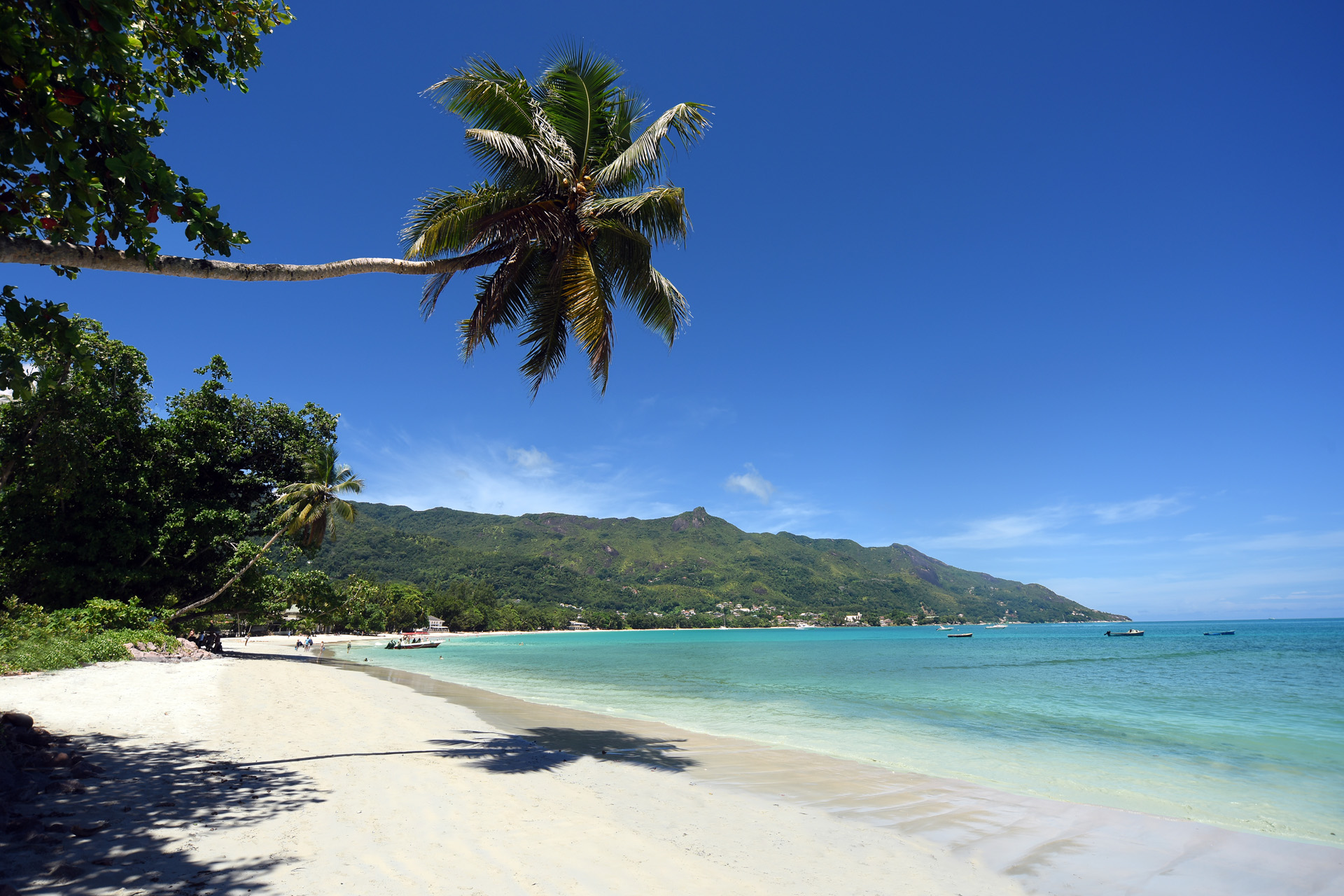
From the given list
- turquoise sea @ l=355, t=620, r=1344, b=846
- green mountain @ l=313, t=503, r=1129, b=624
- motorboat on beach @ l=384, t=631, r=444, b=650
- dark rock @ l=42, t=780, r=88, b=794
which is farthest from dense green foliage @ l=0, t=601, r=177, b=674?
green mountain @ l=313, t=503, r=1129, b=624

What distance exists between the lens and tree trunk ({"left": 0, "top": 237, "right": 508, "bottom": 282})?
147 inches

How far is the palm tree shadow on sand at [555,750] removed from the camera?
7.73 meters

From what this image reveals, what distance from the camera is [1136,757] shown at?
34.0 feet

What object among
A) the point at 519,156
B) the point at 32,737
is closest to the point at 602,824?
the point at 32,737

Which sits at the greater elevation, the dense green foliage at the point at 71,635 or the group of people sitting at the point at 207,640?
the dense green foliage at the point at 71,635

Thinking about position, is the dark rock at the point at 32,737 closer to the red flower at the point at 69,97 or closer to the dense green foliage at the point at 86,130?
the dense green foliage at the point at 86,130

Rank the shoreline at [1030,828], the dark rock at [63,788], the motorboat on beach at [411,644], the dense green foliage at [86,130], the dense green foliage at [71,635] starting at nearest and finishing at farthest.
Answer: the dense green foliage at [86,130], the dark rock at [63,788], the shoreline at [1030,828], the dense green foliage at [71,635], the motorboat on beach at [411,644]

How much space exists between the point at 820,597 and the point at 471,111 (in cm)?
16334

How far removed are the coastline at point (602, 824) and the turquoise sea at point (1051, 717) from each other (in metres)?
1.61

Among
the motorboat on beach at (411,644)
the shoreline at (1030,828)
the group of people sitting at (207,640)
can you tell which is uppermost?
the group of people sitting at (207,640)

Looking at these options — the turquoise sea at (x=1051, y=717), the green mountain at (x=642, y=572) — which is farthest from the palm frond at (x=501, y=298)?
the green mountain at (x=642, y=572)

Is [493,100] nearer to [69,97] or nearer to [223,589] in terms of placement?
[69,97]

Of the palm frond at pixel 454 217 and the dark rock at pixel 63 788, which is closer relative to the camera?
the dark rock at pixel 63 788

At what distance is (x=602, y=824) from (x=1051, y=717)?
14.9 meters
